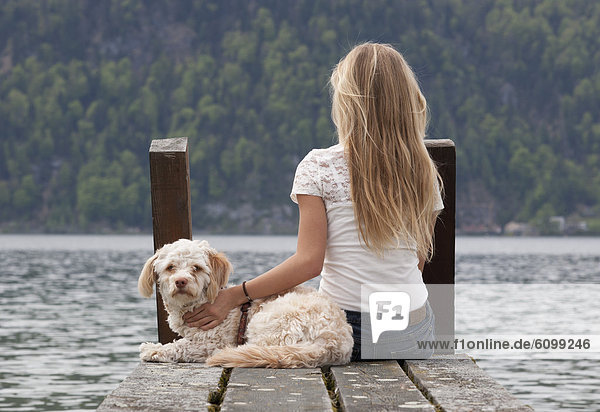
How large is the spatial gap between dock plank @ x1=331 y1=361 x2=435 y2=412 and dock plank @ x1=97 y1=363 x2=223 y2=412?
1.51 ft

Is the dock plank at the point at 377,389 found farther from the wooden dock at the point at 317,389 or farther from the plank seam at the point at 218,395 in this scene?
the plank seam at the point at 218,395

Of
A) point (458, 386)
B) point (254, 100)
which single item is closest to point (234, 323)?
point (458, 386)

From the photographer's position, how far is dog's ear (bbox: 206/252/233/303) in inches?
166

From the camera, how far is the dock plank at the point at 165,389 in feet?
9.68

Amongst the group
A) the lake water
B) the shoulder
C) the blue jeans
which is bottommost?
the lake water

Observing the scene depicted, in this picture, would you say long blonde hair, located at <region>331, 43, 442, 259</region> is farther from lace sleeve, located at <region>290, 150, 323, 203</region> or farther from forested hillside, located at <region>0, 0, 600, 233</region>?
forested hillside, located at <region>0, 0, 600, 233</region>

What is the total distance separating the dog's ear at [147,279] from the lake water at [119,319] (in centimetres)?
1209

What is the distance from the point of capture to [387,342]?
4.07 metres

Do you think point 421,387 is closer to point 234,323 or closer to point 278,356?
point 278,356

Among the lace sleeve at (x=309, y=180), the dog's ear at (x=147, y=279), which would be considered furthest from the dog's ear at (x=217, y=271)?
the lace sleeve at (x=309, y=180)

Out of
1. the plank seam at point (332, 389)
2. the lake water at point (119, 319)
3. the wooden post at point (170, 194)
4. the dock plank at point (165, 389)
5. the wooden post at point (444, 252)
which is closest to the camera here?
the dock plank at point (165, 389)

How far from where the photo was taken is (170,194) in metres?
4.69

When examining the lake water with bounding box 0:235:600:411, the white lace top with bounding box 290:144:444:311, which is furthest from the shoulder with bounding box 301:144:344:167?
the lake water with bounding box 0:235:600:411

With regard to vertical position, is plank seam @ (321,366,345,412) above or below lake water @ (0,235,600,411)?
above
